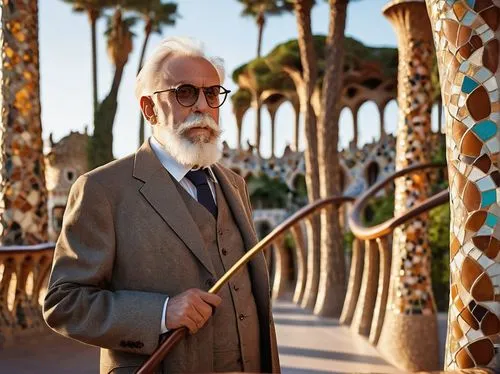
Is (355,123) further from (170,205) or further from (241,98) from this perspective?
(170,205)

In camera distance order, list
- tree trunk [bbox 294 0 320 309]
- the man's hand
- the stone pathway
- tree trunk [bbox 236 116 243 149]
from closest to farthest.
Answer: the man's hand, the stone pathway, tree trunk [bbox 294 0 320 309], tree trunk [bbox 236 116 243 149]

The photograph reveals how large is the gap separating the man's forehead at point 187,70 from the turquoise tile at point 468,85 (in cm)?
75

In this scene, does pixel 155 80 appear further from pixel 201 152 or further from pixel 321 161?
pixel 321 161

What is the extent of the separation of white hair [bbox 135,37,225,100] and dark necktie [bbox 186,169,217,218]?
11.0 inches

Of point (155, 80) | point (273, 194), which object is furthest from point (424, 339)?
point (273, 194)

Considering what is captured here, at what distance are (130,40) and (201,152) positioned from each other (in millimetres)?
22661

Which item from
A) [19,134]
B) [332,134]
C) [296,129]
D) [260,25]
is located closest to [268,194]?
[296,129]

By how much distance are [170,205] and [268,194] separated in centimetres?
2014

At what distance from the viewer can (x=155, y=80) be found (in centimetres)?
181

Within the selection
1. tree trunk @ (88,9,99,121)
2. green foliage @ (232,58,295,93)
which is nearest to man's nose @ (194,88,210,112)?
green foliage @ (232,58,295,93)

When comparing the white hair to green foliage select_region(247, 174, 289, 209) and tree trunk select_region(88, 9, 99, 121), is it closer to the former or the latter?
green foliage select_region(247, 174, 289, 209)

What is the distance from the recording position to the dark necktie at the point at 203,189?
1875 mm

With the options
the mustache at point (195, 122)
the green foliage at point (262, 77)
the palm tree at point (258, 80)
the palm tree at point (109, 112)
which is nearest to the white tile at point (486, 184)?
the mustache at point (195, 122)

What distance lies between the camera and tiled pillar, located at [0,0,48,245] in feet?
18.7
